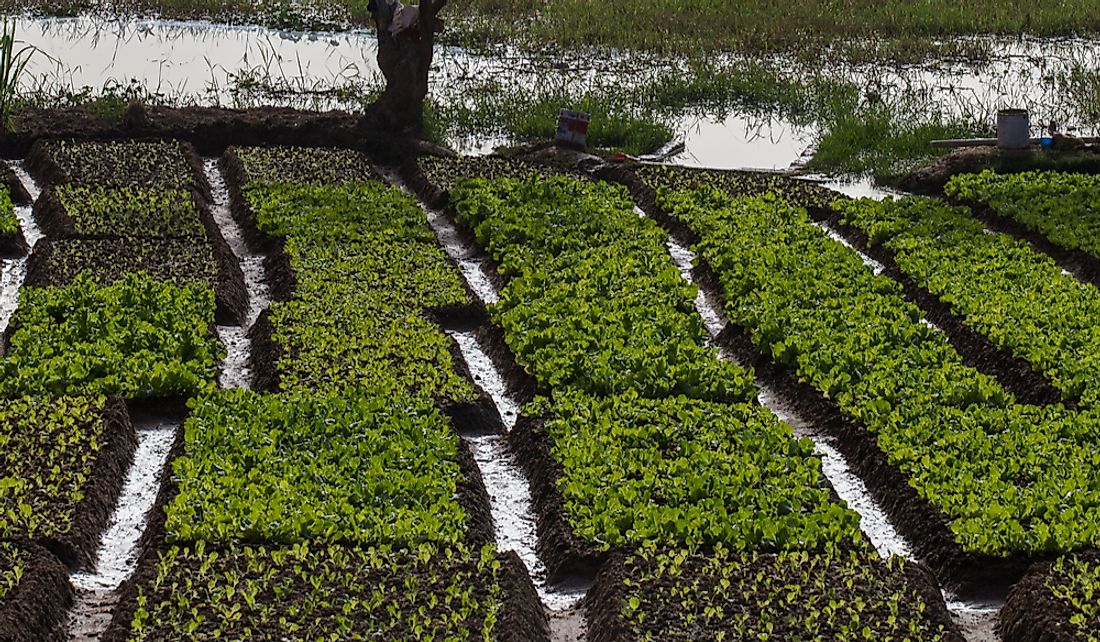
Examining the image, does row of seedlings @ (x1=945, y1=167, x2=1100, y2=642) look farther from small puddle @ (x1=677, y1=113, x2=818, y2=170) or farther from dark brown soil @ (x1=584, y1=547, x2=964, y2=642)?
small puddle @ (x1=677, y1=113, x2=818, y2=170)

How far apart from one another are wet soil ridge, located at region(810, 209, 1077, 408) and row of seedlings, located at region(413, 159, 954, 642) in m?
1.86

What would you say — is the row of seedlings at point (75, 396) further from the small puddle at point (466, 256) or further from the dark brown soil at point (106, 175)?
the dark brown soil at point (106, 175)

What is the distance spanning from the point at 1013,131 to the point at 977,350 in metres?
6.72

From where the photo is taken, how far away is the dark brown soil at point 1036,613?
23.7 feet

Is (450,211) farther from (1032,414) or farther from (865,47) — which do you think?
(865,47)

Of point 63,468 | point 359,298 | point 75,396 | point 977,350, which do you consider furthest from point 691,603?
point 359,298

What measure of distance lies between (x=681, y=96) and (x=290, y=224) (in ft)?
27.9

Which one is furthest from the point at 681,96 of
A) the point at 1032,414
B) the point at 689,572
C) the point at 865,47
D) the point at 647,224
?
the point at 689,572

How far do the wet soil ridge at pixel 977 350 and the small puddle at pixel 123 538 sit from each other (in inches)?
212

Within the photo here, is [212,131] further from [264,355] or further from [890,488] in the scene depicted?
[890,488]

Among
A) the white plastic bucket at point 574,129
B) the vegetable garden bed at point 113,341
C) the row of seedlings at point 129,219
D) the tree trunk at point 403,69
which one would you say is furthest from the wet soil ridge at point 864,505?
the tree trunk at point 403,69

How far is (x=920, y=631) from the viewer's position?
7.12 m

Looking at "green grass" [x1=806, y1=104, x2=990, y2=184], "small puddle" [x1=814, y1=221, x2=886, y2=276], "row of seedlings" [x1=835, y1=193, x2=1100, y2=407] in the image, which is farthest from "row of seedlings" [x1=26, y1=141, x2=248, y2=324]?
"green grass" [x1=806, y1=104, x2=990, y2=184]

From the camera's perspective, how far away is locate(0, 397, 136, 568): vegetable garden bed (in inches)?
314
